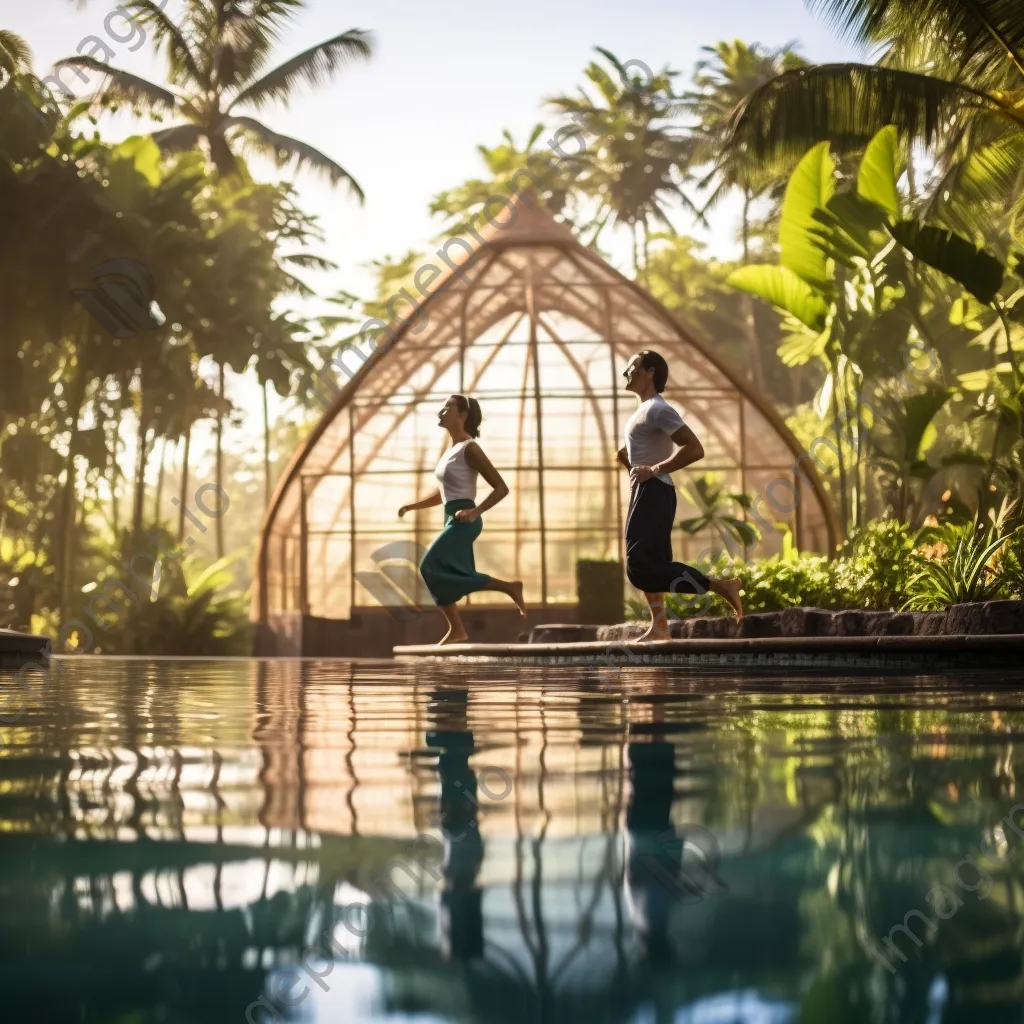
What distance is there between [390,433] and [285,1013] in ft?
69.9

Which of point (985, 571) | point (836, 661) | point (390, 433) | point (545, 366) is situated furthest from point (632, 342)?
point (836, 661)

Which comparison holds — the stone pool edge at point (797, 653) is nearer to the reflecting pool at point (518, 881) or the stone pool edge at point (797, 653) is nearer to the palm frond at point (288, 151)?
the reflecting pool at point (518, 881)

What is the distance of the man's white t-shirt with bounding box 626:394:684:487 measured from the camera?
29.5 feet

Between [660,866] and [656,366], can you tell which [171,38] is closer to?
[656,366]

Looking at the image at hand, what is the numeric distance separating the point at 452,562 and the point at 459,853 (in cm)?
958

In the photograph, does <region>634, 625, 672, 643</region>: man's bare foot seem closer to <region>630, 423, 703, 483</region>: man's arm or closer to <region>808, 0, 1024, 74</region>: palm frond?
<region>630, 423, 703, 483</region>: man's arm

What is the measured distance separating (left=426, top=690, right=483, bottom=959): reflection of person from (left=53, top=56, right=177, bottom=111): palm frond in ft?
102

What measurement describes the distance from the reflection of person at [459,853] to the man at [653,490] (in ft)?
18.2

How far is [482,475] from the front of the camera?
36.1 ft

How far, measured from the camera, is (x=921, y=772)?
2732 millimetres

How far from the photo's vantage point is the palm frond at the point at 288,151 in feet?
107

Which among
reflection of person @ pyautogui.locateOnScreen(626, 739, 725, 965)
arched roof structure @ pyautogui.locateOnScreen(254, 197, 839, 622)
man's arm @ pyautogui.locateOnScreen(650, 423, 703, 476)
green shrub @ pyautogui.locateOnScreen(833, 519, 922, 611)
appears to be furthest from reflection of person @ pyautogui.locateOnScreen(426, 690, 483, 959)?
arched roof structure @ pyautogui.locateOnScreen(254, 197, 839, 622)

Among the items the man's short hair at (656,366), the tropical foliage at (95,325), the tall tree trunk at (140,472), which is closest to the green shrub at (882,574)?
the man's short hair at (656,366)

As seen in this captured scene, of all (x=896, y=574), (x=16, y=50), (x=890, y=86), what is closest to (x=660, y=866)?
A: (x=896, y=574)
